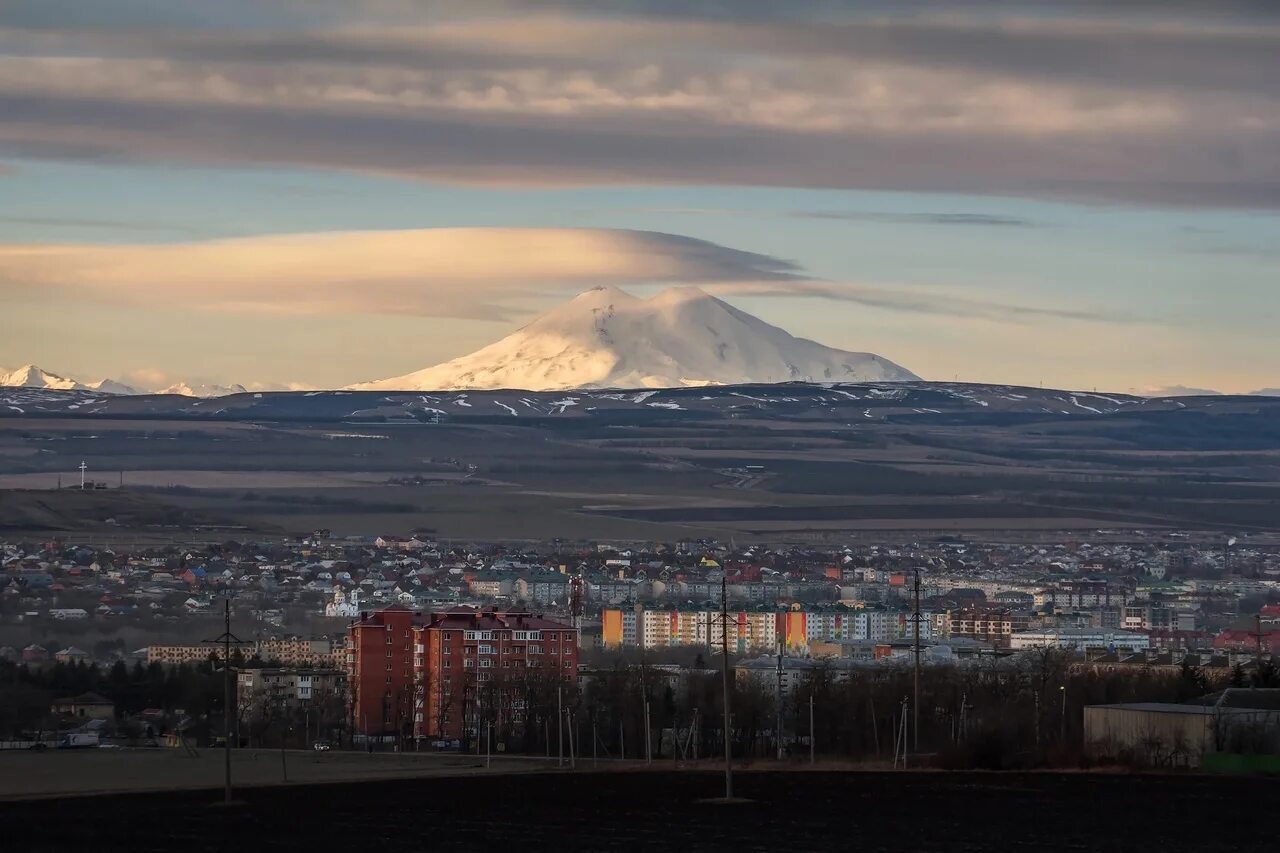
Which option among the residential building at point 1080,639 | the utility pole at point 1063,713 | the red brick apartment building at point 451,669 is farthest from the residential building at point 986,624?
the utility pole at point 1063,713

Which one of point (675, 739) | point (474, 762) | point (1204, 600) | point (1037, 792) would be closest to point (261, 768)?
point (474, 762)

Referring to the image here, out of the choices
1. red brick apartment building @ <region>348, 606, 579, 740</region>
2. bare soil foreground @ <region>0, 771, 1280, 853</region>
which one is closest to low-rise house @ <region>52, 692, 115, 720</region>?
red brick apartment building @ <region>348, 606, 579, 740</region>

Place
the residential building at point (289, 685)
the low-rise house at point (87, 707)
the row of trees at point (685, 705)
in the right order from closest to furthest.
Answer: the row of trees at point (685, 705) < the low-rise house at point (87, 707) < the residential building at point (289, 685)

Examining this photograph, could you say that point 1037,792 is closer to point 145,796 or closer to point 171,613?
point 145,796

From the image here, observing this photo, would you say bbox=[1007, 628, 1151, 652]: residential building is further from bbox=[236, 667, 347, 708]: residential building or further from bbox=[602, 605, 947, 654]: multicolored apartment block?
bbox=[236, 667, 347, 708]: residential building

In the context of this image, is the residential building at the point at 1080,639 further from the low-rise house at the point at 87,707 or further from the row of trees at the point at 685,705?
the low-rise house at the point at 87,707

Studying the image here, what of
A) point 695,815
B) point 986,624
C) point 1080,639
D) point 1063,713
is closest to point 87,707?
point 1063,713
